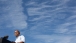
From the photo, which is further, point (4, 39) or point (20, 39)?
point (4, 39)

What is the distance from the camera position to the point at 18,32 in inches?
319

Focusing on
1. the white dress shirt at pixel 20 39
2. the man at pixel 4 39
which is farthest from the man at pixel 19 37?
the man at pixel 4 39

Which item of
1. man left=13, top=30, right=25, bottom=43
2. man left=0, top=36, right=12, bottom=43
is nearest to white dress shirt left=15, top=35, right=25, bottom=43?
man left=13, top=30, right=25, bottom=43

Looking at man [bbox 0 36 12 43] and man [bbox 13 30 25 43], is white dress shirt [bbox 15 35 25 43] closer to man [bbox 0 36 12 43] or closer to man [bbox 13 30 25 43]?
man [bbox 13 30 25 43]

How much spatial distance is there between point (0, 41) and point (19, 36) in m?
0.88

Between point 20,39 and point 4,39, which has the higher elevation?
point 4,39

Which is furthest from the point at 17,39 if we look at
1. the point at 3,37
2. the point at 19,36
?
the point at 3,37

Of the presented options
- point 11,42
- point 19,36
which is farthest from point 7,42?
point 19,36

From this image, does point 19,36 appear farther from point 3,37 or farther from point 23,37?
point 3,37

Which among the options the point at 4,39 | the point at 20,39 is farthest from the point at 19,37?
the point at 4,39

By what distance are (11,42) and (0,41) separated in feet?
1.84

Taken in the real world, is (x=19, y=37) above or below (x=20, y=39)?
above

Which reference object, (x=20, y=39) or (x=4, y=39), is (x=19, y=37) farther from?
(x=4, y=39)

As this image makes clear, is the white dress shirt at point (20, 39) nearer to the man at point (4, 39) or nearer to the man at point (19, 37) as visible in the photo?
the man at point (19, 37)
